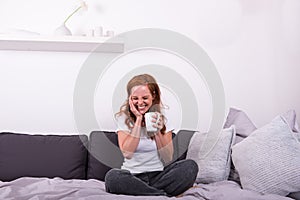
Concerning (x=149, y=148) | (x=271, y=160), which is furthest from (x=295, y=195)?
(x=149, y=148)

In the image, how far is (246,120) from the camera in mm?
2332

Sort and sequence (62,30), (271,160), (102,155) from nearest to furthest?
(271,160) → (102,155) → (62,30)

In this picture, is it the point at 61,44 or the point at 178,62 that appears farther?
the point at 178,62

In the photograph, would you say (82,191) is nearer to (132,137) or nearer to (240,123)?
(132,137)

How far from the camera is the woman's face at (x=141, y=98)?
2.00 meters

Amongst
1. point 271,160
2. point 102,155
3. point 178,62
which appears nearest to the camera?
point 271,160

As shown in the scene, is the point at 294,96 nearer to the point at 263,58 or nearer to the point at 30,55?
the point at 263,58

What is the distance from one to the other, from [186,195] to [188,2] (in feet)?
3.95

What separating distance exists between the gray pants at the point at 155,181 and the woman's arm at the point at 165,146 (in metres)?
0.08

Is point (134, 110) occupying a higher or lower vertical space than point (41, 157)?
higher

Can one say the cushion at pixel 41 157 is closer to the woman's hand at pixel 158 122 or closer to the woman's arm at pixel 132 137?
the woman's arm at pixel 132 137

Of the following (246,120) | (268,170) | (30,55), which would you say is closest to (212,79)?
(246,120)

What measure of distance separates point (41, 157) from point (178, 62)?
96 cm

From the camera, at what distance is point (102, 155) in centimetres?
222
